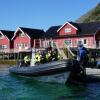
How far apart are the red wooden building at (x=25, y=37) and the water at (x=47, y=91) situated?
4554 centimetres

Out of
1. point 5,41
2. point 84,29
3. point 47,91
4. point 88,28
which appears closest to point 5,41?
point 5,41

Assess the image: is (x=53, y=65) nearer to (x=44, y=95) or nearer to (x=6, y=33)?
(x=44, y=95)

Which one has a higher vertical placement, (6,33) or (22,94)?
(6,33)

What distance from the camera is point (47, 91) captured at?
23766 millimetres

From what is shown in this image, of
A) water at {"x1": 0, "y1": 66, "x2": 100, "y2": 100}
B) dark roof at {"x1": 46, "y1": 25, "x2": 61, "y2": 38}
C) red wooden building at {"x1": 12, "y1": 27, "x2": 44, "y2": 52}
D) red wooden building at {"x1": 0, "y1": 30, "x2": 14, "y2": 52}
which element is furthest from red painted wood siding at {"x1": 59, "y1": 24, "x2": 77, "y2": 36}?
water at {"x1": 0, "y1": 66, "x2": 100, "y2": 100}

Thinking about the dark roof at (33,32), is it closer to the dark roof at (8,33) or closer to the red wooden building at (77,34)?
the red wooden building at (77,34)

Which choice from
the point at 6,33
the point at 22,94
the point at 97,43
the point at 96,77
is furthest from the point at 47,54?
the point at 6,33

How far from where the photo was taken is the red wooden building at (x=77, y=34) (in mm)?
66900

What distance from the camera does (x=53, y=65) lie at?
2594 cm

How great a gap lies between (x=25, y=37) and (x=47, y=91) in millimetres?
51827

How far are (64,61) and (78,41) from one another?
4415 cm

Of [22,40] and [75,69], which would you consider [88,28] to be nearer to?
[22,40]

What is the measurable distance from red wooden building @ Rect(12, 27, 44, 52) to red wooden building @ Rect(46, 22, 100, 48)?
3109 millimetres

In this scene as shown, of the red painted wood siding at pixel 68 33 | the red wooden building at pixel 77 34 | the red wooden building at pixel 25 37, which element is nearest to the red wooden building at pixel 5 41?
the red wooden building at pixel 25 37
